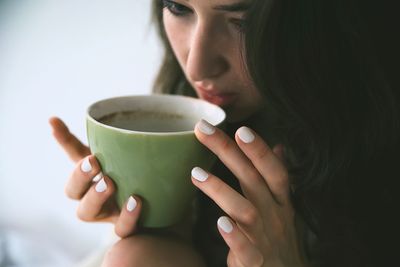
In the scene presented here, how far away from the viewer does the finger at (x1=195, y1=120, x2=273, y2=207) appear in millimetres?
579

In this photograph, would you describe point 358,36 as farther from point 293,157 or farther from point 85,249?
point 85,249

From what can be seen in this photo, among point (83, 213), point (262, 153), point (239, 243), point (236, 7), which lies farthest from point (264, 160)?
point (83, 213)

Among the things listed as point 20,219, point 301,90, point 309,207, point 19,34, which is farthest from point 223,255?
point 19,34

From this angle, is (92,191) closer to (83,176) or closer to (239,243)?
(83,176)

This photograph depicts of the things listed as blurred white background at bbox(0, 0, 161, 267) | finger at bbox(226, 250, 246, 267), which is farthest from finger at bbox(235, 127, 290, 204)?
blurred white background at bbox(0, 0, 161, 267)

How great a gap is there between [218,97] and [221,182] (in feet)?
0.69

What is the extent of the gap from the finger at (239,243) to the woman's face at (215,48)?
242mm

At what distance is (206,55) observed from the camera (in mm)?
718

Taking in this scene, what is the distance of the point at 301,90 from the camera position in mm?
679

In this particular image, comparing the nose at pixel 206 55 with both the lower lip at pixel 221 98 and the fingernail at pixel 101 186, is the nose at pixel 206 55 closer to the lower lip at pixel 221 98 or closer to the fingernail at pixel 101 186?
the lower lip at pixel 221 98

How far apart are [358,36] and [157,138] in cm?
34

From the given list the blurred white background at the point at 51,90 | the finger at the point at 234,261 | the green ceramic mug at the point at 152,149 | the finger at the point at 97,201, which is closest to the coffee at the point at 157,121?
the green ceramic mug at the point at 152,149

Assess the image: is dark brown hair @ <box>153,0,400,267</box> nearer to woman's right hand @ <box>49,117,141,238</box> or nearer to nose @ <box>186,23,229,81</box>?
nose @ <box>186,23,229,81</box>

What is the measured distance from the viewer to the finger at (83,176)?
0.65 metres
